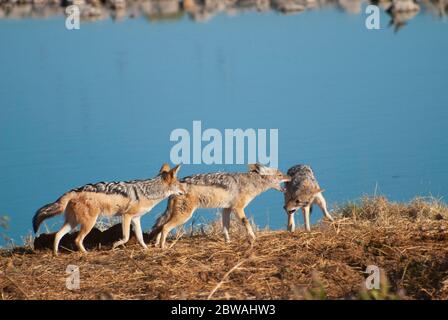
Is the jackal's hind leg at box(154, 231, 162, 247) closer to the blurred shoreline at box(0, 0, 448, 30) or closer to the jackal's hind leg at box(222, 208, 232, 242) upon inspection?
the jackal's hind leg at box(222, 208, 232, 242)

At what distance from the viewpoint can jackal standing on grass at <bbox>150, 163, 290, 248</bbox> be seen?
13.0 meters

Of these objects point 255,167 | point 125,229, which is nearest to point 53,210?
point 125,229

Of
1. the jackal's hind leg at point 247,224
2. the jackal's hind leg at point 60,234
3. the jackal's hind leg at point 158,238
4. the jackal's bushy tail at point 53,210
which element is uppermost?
the jackal's bushy tail at point 53,210

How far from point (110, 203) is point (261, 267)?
10.0ft

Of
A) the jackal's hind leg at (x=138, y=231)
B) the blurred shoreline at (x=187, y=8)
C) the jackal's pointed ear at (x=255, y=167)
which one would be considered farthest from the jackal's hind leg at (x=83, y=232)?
the blurred shoreline at (x=187, y=8)

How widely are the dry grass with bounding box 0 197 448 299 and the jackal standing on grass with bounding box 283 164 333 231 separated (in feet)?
3.63

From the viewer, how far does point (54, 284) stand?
10.5 metres

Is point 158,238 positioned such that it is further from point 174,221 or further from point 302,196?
point 302,196

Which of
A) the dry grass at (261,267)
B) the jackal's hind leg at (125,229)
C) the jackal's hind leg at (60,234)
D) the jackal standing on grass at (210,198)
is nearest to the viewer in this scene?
the dry grass at (261,267)

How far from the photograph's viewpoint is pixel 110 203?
12977 mm

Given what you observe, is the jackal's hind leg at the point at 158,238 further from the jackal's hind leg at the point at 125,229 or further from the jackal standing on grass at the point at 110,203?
the jackal's hind leg at the point at 125,229

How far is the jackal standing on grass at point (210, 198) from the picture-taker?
12953 mm

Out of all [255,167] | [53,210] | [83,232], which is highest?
[255,167]

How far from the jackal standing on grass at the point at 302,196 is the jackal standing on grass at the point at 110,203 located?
1.42 meters
